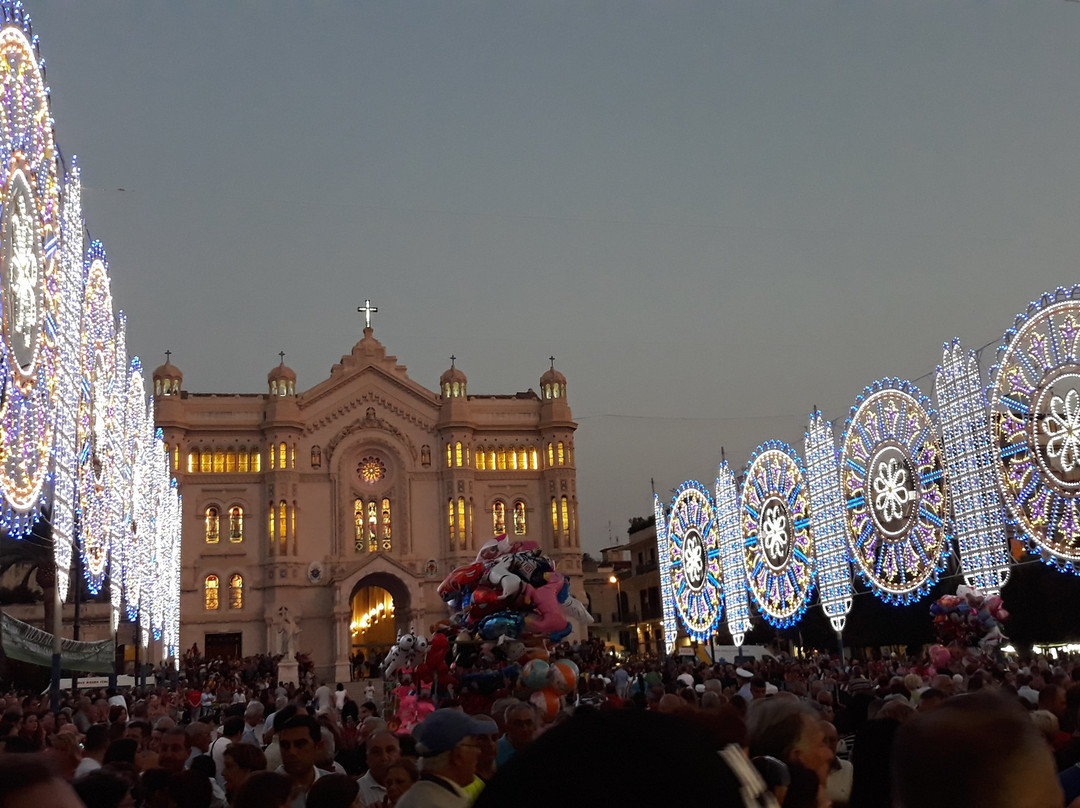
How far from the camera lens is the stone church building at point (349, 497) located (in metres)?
61.9

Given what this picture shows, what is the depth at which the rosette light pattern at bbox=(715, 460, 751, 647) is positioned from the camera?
135 feet

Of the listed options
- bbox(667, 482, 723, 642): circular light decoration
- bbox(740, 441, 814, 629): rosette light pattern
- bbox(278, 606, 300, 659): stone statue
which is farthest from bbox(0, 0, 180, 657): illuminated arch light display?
bbox(278, 606, 300, 659): stone statue

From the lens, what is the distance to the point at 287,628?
60.2 metres

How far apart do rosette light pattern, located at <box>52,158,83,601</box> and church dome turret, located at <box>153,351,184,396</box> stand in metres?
43.6

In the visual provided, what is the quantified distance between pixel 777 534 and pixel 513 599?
20.2 m

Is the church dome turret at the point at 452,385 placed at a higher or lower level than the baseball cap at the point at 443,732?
higher

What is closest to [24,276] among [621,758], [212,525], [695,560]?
[621,758]

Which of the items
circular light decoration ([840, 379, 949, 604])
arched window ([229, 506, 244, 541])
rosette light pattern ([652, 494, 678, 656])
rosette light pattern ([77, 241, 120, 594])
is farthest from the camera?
arched window ([229, 506, 244, 541])

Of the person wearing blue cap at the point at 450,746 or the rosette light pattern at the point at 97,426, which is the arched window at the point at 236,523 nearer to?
the rosette light pattern at the point at 97,426

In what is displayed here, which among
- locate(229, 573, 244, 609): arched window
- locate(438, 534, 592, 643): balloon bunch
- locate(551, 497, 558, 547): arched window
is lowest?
locate(438, 534, 592, 643): balloon bunch

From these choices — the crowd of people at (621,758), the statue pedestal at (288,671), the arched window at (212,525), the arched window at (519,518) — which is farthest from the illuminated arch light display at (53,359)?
the arched window at (519,518)

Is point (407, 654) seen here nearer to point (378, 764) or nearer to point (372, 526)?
point (378, 764)

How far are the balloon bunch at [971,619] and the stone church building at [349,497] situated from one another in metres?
37.5

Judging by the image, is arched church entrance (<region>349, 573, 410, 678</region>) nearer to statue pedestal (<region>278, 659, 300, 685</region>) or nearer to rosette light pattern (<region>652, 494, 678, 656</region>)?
statue pedestal (<region>278, 659, 300, 685</region>)
